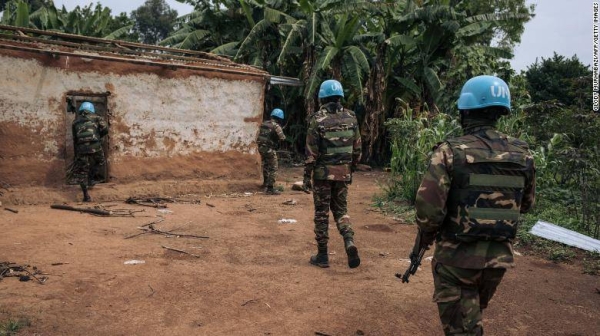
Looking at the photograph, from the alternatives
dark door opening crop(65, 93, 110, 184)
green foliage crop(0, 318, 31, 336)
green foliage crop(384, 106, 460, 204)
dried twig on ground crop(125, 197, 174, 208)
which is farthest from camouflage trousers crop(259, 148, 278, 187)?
green foliage crop(0, 318, 31, 336)

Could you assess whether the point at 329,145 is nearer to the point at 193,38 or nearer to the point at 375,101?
the point at 375,101

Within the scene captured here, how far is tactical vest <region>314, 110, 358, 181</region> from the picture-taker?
4.82 metres

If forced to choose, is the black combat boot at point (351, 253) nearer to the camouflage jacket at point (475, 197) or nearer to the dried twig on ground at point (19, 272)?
the camouflage jacket at point (475, 197)

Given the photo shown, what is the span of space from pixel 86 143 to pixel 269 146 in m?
3.54

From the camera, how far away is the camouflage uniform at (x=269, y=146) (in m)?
9.77

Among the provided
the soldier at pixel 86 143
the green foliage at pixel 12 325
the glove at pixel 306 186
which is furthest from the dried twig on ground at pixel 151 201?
the green foliage at pixel 12 325

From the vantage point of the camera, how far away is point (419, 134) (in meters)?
8.28

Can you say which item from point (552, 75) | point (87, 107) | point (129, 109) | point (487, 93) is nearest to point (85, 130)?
point (87, 107)

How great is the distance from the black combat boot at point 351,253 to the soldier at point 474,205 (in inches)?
91.2

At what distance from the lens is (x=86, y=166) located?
791 cm

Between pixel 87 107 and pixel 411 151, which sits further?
pixel 411 151

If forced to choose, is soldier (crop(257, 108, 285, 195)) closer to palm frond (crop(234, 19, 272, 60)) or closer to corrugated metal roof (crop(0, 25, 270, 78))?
corrugated metal roof (crop(0, 25, 270, 78))

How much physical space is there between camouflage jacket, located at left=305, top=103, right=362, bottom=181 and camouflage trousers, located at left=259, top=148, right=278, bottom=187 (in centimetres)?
490

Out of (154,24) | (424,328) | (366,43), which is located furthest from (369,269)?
(154,24)
